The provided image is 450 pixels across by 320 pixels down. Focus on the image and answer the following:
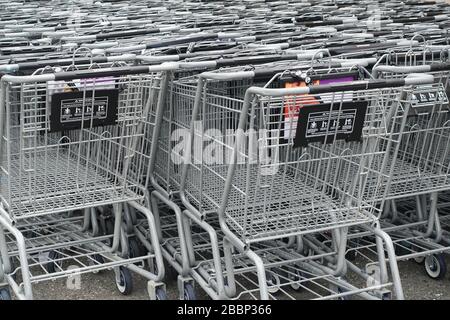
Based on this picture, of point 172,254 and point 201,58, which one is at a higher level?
point 201,58

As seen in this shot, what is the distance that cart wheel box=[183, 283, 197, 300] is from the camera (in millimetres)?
3494

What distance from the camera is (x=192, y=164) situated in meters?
3.44

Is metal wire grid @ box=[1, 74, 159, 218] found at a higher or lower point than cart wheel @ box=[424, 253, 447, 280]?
higher

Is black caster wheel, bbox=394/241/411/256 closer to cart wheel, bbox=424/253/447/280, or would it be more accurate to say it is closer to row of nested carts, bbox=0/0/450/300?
row of nested carts, bbox=0/0/450/300

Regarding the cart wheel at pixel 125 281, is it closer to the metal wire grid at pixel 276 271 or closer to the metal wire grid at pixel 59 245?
the metal wire grid at pixel 59 245

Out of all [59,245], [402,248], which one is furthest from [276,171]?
[402,248]

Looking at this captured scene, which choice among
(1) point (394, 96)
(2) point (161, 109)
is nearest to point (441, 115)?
(1) point (394, 96)

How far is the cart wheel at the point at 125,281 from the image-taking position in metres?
3.73

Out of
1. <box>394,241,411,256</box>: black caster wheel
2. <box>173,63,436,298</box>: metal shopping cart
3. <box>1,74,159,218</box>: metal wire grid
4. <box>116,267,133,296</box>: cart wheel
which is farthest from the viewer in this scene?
<box>394,241,411,256</box>: black caster wheel

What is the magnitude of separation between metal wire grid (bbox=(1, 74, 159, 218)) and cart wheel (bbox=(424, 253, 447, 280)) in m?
1.84

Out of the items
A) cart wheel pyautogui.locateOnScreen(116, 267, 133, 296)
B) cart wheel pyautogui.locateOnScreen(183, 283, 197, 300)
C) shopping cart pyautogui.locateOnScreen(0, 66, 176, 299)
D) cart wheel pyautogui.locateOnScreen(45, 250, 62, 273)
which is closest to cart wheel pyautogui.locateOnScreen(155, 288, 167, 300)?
shopping cart pyautogui.locateOnScreen(0, 66, 176, 299)

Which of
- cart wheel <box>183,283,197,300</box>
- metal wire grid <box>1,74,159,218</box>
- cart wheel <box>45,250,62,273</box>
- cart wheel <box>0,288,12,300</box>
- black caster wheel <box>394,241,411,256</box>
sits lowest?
cart wheel <box>45,250,62,273</box>
